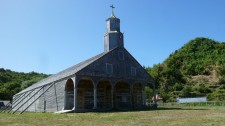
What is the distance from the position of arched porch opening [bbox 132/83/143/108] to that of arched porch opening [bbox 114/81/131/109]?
1.20m

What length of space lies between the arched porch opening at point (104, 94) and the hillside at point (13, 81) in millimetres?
55936

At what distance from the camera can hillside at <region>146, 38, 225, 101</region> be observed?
7119cm

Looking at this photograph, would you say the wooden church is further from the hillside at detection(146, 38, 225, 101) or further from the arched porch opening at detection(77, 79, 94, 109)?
the hillside at detection(146, 38, 225, 101)

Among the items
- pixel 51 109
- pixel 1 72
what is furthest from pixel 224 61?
pixel 1 72

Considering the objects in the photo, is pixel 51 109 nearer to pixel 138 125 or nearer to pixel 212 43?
pixel 138 125

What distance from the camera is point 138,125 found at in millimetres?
13648

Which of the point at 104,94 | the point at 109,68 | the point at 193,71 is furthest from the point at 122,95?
the point at 193,71

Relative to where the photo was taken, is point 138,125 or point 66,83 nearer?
point 138,125

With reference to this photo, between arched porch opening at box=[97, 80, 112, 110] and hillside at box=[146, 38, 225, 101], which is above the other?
hillside at box=[146, 38, 225, 101]

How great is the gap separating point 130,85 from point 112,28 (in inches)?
319

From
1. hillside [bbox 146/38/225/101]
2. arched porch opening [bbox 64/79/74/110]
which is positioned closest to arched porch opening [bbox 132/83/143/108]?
arched porch opening [bbox 64/79/74/110]

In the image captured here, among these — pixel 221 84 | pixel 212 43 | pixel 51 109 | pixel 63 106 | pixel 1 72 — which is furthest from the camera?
pixel 1 72

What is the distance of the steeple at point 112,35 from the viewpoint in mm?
38344

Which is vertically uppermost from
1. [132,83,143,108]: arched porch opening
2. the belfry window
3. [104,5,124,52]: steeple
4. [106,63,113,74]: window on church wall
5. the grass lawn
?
[104,5,124,52]: steeple
